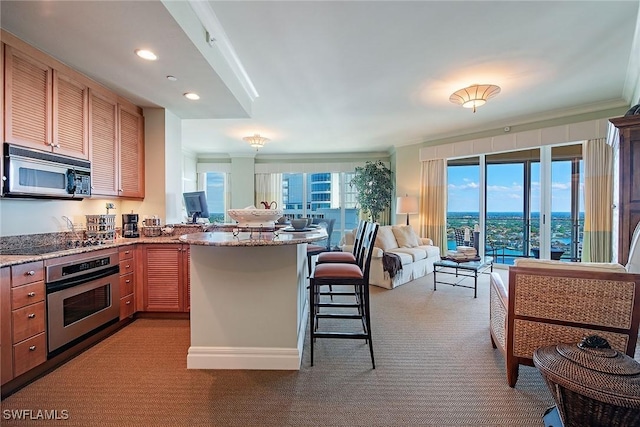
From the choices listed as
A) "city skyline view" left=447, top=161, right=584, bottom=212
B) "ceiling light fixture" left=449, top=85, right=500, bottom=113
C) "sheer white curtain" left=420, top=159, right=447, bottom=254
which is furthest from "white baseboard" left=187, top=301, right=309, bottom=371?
"city skyline view" left=447, top=161, right=584, bottom=212

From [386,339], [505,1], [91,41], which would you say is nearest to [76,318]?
[91,41]

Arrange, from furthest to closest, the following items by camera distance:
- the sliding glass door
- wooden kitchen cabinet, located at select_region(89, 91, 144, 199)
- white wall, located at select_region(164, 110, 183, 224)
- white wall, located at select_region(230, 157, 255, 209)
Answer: white wall, located at select_region(230, 157, 255, 209) < the sliding glass door < white wall, located at select_region(164, 110, 183, 224) < wooden kitchen cabinet, located at select_region(89, 91, 144, 199)

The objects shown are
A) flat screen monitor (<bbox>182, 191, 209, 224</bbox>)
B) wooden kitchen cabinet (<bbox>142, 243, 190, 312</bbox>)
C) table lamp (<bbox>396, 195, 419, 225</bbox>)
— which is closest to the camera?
wooden kitchen cabinet (<bbox>142, 243, 190, 312</bbox>)

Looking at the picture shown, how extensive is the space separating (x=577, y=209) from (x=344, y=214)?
4834mm

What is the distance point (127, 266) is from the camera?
3.09 meters

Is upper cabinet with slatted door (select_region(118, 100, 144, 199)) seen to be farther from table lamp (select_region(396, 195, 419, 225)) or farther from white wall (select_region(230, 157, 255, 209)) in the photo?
table lamp (select_region(396, 195, 419, 225))

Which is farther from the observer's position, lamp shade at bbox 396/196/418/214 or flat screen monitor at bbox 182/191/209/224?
lamp shade at bbox 396/196/418/214

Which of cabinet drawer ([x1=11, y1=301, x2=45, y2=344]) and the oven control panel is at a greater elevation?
the oven control panel

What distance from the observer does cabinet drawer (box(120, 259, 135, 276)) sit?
3.02m

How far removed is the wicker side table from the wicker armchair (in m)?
0.33

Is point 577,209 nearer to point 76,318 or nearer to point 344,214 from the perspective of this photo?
point 344,214

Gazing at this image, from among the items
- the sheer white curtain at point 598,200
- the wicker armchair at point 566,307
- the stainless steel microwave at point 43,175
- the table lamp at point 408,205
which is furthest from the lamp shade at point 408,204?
the stainless steel microwave at point 43,175

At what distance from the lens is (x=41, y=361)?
2.16 metres

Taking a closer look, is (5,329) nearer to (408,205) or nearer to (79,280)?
(79,280)
